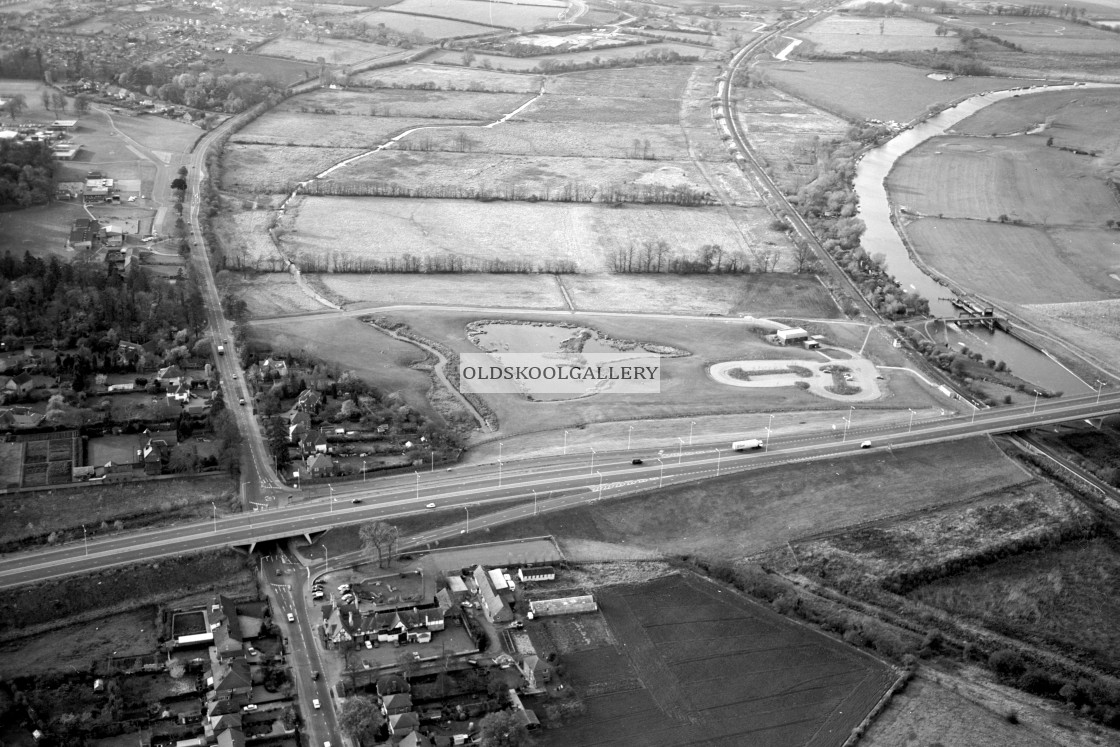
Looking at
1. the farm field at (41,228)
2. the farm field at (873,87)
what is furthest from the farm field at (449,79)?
the farm field at (41,228)

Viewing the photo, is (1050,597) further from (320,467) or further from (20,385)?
(20,385)

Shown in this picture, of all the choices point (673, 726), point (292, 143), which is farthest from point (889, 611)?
point (292, 143)

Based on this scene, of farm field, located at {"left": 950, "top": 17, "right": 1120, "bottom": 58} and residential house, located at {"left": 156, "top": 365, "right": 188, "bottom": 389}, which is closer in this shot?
residential house, located at {"left": 156, "top": 365, "right": 188, "bottom": 389}

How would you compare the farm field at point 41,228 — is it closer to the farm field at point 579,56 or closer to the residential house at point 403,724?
the residential house at point 403,724

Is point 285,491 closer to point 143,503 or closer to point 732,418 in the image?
point 143,503

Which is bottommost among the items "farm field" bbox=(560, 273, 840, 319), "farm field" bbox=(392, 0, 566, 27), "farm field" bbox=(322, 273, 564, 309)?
"farm field" bbox=(322, 273, 564, 309)

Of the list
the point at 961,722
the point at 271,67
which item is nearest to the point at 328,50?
the point at 271,67

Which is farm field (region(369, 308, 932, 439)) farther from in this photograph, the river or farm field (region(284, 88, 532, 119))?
farm field (region(284, 88, 532, 119))

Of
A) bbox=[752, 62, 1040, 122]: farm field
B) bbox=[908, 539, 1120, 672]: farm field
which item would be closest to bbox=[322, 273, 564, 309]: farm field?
bbox=[908, 539, 1120, 672]: farm field
